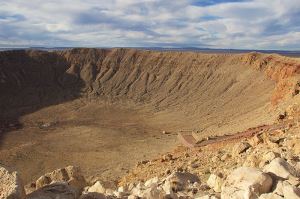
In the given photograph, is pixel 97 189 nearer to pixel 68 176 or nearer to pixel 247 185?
pixel 68 176

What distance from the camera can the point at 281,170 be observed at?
11.5 metres

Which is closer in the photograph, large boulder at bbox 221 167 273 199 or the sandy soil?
large boulder at bbox 221 167 273 199

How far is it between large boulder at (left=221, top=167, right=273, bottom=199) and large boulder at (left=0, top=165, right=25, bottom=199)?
423 centimetres

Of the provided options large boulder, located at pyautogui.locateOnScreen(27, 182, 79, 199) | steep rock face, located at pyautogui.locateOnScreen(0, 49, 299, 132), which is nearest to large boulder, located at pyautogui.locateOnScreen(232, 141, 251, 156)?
large boulder, located at pyautogui.locateOnScreen(27, 182, 79, 199)

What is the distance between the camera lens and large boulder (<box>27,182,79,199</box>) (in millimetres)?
10477

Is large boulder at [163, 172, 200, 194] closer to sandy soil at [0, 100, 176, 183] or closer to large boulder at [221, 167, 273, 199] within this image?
large boulder at [221, 167, 273, 199]

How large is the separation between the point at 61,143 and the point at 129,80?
1479 inches

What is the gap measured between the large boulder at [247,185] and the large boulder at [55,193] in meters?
3.28

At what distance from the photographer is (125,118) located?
6938 centimetres

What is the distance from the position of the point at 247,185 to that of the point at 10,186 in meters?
4.98

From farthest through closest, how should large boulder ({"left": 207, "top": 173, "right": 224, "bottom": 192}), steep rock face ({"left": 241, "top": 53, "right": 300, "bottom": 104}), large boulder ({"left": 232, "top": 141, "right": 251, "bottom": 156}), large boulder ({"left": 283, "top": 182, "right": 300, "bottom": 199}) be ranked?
steep rock face ({"left": 241, "top": 53, "right": 300, "bottom": 104}), large boulder ({"left": 232, "top": 141, "right": 251, "bottom": 156}), large boulder ({"left": 207, "top": 173, "right": 224, "bottom": 192}), large boulder ({"left": 283, "top": 182, "right": 300, "bottom": 199})

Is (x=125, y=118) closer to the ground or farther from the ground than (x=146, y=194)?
closer to the ground

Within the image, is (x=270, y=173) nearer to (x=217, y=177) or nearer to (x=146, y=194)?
(x=217, y=177)

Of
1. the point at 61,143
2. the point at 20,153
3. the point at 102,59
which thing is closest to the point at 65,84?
the point at 102,59
